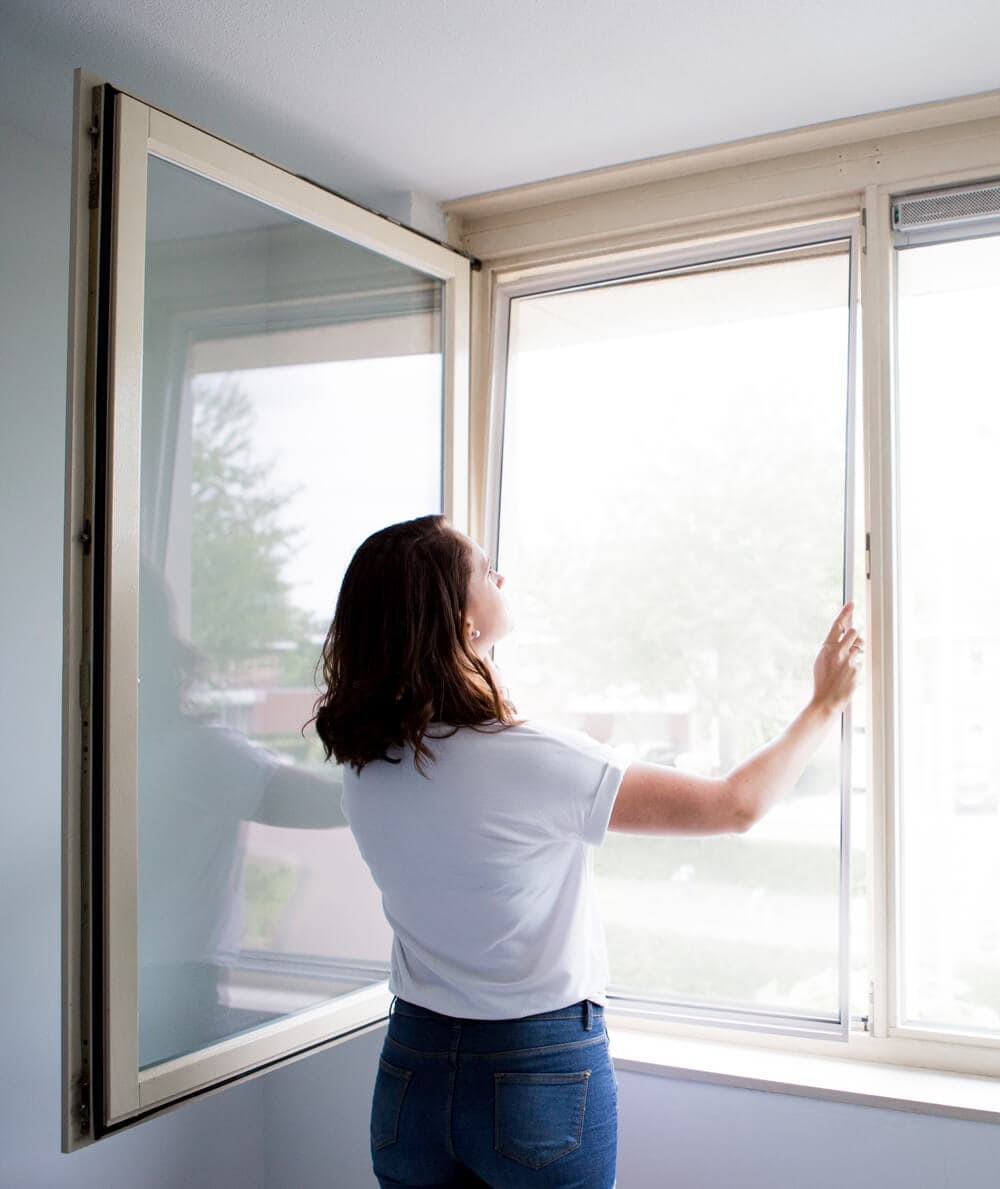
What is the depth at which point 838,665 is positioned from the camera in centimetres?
193

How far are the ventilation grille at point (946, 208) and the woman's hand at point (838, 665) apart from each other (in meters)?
0.77

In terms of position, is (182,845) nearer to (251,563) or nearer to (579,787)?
(251,563)

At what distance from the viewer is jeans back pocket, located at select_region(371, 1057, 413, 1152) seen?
1.50m

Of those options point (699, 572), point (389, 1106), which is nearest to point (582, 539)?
point (699, 572)

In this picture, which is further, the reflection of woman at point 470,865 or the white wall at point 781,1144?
the white wall at point 781,1144

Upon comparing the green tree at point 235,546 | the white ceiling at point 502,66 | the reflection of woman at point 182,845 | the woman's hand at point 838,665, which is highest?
the white ceiling at point 502,66

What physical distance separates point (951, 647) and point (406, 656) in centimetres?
114

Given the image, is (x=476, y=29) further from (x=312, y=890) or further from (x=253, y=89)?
(x=312, y=890)

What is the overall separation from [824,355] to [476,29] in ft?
3.00

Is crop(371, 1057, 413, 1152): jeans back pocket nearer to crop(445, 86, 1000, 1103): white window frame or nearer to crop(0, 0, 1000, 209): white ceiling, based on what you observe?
crop(445, 86, 1000, 1103): white window frame

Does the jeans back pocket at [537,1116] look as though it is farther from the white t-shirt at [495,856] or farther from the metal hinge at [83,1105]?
the metal hinge at [83,1105]

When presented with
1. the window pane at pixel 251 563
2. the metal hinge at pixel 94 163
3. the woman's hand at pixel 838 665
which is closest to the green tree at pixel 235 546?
the window pane at pixel 251 563

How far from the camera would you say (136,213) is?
5.47ft

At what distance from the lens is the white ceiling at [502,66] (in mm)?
1733
